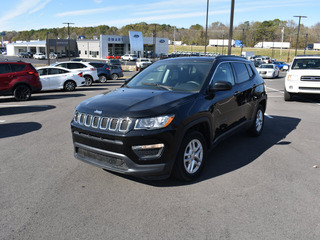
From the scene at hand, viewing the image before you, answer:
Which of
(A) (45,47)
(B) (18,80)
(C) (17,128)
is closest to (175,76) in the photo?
(C) (17,128)

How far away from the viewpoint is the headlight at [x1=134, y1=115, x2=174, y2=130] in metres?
3.61

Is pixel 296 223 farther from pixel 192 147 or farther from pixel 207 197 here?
pixel 192 147

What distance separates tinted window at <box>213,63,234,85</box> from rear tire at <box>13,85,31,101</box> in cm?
1041

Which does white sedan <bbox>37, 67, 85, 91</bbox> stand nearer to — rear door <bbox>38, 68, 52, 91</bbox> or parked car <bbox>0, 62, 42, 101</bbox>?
rear door <bbox>38, 68, 52, 91</bbox>

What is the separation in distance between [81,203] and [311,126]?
6914mm

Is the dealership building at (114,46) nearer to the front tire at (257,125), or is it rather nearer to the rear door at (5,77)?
the rear door at (5,77)

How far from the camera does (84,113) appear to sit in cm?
403

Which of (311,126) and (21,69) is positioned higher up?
(21,69)

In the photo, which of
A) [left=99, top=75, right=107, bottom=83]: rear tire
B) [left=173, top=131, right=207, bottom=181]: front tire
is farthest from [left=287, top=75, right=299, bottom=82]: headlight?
[left=99, top=75, right=107, bottom=83]: rear tire

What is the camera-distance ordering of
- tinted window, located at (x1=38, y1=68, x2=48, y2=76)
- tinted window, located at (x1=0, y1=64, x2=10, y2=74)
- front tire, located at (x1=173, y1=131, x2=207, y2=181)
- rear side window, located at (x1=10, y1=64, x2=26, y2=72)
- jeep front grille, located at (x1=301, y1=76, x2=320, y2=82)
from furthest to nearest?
1. tinted window, located at (x1=38, y1=68, x2=48, y2=76)
2. rear side window, located at (x1=10, y1=64, x2=26, y2=72)
3. tinted window, located at (x1=0, y1=64, x2=10, y2=74)
4. jeep front grille, located at (x1=301, y1=76, x2=320, y2=82)
5. front tire, located at (x1=173, y1=131, x2=207, y2=181)

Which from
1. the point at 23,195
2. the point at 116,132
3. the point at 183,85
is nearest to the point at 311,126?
the point at 183,85

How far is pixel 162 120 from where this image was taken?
12.1ft

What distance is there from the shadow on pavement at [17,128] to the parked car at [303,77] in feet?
32.9

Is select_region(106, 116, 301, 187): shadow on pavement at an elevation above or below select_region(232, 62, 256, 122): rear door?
below
